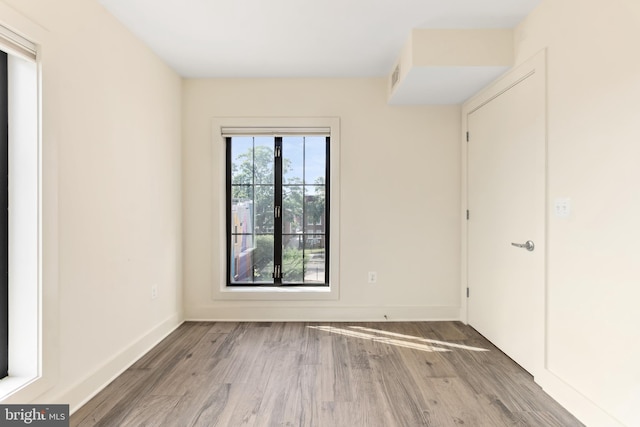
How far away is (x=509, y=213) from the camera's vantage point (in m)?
2.38

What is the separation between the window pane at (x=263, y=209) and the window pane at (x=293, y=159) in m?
0.23

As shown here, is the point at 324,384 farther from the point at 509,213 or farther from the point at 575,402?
the point at 509,213

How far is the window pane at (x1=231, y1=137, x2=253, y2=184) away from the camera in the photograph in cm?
331

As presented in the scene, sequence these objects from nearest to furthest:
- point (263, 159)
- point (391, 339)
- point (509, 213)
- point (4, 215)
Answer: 1. point (4, 215)
2. point (509, 213)
3. point (391, 339)
4. point (263, 159)

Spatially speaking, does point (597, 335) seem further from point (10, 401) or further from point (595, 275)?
point (10, 401)

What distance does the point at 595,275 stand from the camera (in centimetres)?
162

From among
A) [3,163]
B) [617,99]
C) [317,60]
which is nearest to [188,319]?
[3,163]

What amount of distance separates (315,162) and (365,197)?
66cm

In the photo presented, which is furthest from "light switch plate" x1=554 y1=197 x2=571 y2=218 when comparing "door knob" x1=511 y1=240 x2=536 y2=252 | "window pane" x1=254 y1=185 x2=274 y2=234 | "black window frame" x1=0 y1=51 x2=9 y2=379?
"black window frame" x1=0 y1=51 x2=9 y2=379

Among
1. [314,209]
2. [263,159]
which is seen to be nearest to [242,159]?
[263,159]

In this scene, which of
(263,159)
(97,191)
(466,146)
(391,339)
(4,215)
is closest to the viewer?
(4,215)

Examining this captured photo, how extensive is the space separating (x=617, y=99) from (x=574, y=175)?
420mm

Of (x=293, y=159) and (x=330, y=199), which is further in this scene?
(x=293, y=159)

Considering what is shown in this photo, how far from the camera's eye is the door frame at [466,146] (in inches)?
77.9
